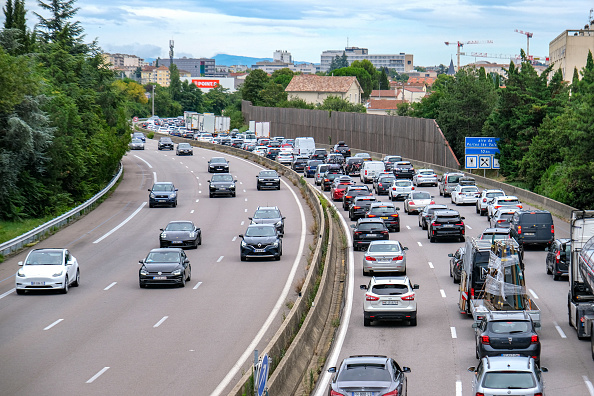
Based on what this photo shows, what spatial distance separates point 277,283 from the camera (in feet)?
103

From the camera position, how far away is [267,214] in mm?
44000

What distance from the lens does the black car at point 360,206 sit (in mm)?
48750

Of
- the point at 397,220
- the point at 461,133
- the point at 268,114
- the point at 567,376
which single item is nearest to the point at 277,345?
the point at 567,376

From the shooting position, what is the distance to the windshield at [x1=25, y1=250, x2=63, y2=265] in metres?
30.2

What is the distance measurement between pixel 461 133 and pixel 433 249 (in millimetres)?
54757

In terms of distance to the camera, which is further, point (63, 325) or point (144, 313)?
point (144, 313)

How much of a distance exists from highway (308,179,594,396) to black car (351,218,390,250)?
2.87 meters

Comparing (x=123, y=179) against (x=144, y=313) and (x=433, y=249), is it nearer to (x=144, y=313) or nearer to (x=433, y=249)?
(x=433, y=249)

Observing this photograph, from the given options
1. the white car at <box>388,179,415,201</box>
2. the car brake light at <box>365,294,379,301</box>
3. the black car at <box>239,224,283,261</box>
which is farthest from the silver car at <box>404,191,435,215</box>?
the car brake light at <box>365,294,379,301</box>

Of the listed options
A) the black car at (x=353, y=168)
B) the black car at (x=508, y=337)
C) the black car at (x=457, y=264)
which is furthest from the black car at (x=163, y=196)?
the black car at (x=508, y=337)

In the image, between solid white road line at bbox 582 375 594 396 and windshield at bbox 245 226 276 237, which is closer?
solid white road line at bbox 582 375 594 396

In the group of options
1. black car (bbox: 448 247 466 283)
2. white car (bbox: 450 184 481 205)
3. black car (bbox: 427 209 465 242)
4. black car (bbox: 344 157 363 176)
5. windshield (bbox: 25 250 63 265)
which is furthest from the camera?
black car (bbox: 344 157 363 176)

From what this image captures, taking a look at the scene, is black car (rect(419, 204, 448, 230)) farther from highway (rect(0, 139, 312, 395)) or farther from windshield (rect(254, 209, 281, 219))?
windshield (rect(254, 209, 281, 219))

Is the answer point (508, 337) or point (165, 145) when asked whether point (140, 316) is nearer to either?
point (508, 337)
